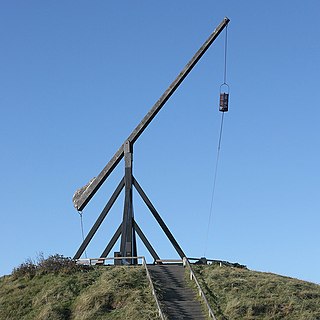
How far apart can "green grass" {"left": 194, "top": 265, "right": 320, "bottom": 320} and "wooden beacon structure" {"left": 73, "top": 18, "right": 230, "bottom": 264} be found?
4090 mm

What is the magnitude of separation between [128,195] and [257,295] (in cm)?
1010

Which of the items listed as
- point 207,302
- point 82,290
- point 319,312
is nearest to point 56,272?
point 82,290

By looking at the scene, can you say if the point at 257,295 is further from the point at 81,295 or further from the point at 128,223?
the point at 128,223

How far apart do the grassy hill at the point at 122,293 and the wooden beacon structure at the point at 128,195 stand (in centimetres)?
302

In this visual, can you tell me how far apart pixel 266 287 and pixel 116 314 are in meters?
6.68

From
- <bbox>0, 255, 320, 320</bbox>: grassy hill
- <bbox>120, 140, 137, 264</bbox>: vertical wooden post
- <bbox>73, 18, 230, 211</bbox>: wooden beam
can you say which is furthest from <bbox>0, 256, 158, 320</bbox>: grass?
<bbox>73, 18, 230, 211</bbox>: wooden beam

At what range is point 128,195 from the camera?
126 feet

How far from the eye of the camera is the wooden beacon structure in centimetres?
3834

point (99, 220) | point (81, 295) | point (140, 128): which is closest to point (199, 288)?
point (81, 295)

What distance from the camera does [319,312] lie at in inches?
1153

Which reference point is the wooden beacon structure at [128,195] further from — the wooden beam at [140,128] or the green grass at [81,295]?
the green grass at [81,295]

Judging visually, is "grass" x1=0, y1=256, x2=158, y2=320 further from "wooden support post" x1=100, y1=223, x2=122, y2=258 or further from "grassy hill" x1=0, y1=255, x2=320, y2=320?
"wooden support post" x1=100, y1=223, x2=122, y2=258

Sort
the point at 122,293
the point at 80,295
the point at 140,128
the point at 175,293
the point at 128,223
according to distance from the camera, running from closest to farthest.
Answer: the point at 122,293
the point at 175,293
the point at 80,295
the point at 128,223
the point at 140,128

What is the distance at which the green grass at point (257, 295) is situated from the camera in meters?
28.6
